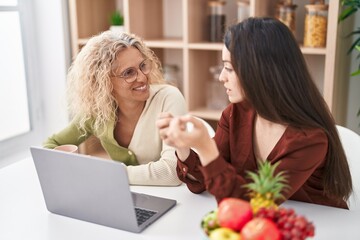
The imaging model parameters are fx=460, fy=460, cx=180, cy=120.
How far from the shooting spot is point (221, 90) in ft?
8.10

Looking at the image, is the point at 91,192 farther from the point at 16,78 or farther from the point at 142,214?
the point at 16,78

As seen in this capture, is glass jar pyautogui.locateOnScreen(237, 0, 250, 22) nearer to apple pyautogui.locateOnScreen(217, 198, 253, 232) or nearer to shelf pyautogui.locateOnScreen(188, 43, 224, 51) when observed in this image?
shelf pyautogui.locateOnScreen(188, 43, 224, 51)

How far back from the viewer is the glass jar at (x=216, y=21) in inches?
93.7

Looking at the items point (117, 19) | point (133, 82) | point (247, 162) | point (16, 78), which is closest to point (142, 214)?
point (247, 162)

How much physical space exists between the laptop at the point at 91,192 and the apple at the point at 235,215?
1.01ft

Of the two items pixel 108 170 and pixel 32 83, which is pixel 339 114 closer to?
pixel 108 170

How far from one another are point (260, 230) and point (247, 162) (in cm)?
59

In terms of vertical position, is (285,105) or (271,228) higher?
(285,105)

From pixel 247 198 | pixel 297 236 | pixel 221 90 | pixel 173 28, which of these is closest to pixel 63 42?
pixel 173 28

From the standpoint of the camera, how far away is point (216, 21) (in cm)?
238

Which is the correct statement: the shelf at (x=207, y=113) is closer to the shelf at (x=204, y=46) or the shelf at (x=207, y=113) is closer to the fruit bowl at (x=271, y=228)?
the shelf at (x=204, y=46)

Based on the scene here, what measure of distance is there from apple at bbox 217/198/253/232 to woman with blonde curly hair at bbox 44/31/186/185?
83 cm

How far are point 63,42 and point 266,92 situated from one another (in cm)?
181

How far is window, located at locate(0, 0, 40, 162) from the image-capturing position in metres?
2.56
